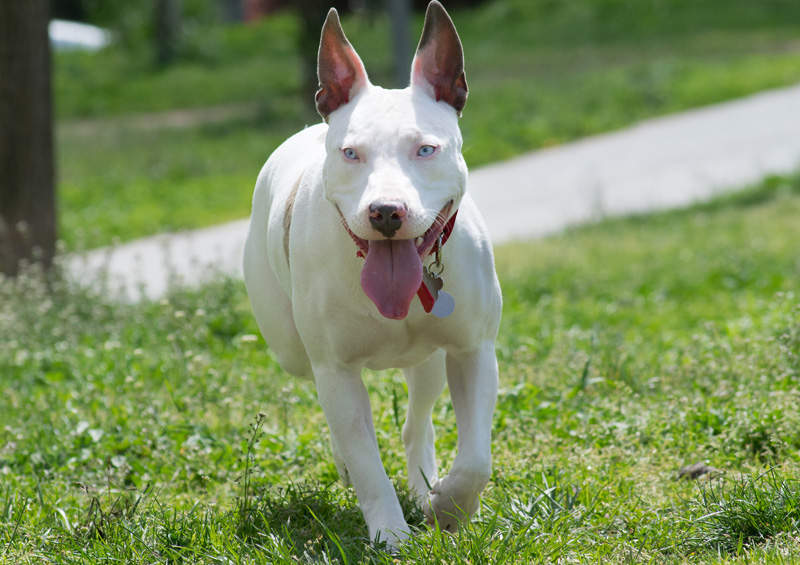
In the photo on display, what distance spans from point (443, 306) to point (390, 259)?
0.33 m

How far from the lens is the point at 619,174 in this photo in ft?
44.5

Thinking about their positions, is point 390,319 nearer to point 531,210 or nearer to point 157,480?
point 157,480

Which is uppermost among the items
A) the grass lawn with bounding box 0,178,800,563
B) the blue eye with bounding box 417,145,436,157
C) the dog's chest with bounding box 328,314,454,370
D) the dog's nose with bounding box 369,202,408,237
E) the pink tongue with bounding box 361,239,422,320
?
the blue eye with bounding box 417,145,436,157

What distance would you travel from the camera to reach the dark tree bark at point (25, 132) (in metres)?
8.27

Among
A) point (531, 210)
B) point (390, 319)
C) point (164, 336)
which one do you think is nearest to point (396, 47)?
point (531, 210)

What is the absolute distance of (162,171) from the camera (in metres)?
15.3

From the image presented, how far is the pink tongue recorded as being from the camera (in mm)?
3309

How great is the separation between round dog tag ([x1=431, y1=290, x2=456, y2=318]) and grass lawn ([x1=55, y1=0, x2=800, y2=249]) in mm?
6077

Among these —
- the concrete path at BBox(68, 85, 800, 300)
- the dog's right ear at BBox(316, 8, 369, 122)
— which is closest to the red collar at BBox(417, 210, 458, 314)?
the dog's right ear at BBox(316, 8, 369, 122)

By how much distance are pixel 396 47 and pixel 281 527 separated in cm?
947

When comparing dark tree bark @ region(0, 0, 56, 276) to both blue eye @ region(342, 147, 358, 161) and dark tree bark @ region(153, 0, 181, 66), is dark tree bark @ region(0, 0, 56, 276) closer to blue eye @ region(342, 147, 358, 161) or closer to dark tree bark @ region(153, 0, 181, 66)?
blue eye @ region(342, 147, 358, 161)

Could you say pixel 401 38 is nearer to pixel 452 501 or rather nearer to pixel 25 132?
→ pixel 25 132

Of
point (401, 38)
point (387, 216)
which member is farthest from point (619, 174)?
point (387, 216)

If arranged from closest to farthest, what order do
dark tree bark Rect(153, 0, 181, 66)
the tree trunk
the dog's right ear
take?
the dog's right ear < the tree trunk < dark tree bark Rect(153, 0, 181, 66)
